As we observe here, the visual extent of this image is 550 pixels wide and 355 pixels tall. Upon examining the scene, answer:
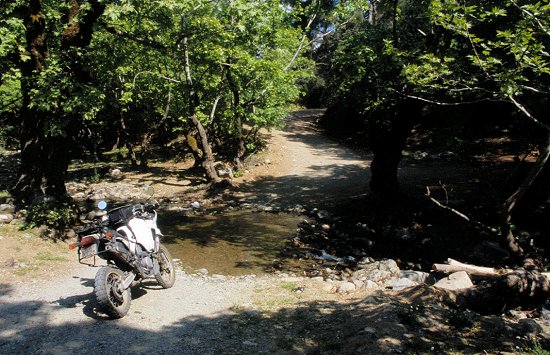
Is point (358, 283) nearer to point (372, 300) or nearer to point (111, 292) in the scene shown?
point (372, 300)

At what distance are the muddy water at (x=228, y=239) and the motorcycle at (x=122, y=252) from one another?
1953 millimetres

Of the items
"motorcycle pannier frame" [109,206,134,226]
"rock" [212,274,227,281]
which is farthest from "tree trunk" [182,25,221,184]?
"motorcycle pannier frame" [109,206,134,226]

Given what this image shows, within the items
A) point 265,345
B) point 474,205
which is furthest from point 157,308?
point 474,205

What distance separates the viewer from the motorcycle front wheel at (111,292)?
5.50 metres

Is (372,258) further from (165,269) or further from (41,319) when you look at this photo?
(41,319)

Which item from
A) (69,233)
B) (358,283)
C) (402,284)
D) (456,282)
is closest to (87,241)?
(69,233)

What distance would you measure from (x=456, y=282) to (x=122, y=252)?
6.05 metres

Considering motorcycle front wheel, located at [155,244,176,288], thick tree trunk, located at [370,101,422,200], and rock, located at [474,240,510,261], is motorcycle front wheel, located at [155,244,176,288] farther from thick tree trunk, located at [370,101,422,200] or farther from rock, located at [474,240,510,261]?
thick tree trunk, located at [370,101,422,200]

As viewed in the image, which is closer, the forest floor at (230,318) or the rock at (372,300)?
the forest floor at (230,318)

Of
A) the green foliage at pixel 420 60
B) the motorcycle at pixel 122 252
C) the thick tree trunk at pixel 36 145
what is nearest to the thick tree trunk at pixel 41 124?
the thick tree trunk at pixel 36 145

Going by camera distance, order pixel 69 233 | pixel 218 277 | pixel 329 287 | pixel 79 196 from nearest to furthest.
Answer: pixel 329 287 → pixel 218 277 → pixel 69 233 → pixel 79 196

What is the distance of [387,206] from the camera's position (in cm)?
1325

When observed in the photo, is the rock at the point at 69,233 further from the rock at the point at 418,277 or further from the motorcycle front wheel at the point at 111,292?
the rock at the point at 418,277

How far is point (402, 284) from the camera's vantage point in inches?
300
